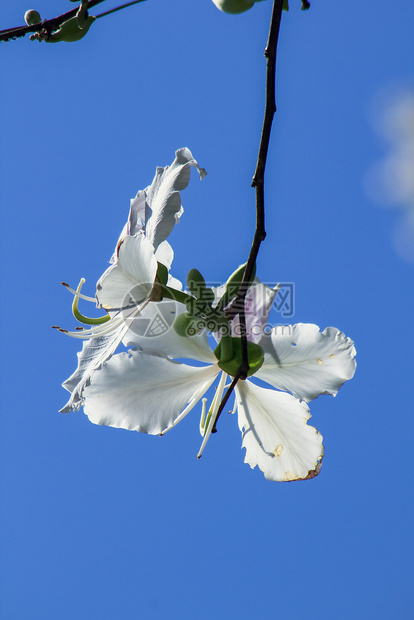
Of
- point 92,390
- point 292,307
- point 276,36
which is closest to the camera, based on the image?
point 276,36

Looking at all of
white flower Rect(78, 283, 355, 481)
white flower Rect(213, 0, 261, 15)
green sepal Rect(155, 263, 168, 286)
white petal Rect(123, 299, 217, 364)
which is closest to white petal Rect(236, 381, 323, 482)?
white flower Rect(78, 283, 355, 481)

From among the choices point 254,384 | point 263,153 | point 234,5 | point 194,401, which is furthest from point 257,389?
point 234,5

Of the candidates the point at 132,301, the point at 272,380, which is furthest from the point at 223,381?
the point at 132,301

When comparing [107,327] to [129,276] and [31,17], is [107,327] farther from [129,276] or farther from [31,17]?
[31,17]

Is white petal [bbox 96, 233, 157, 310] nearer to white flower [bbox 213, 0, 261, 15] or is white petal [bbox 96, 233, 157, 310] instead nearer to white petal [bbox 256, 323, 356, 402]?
white petal [bbox 256, 323, 356, 402]

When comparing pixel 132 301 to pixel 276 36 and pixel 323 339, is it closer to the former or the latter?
pixel 323 339

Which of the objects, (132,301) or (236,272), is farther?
(132,301)
